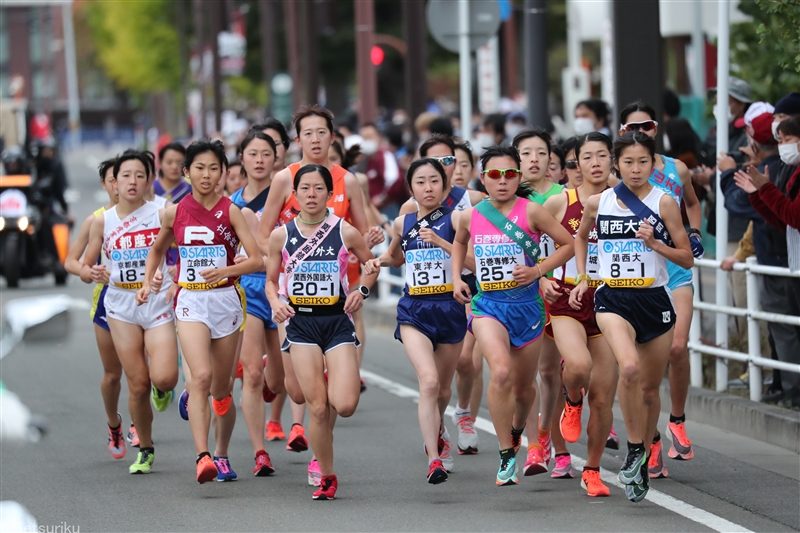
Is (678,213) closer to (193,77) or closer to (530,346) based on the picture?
(530,346)

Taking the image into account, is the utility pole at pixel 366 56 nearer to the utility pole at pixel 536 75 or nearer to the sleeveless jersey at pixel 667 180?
the utility pole at pixel 536 75

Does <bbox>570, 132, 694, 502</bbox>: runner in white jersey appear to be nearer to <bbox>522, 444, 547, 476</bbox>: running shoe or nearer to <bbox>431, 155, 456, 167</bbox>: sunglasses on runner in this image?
<bbox>522, 444, 547, 476</bbox>: running shoe

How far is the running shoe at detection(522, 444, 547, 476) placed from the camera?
8.60 meters

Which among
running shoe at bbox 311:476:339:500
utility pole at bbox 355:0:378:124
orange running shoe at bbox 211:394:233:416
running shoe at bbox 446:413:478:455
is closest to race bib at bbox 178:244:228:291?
orange running shoe at bbox 211:394:233:416

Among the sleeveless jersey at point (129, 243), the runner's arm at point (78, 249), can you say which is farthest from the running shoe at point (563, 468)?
the runner's arm at point (78, 249)

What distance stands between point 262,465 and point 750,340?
12.8 feet

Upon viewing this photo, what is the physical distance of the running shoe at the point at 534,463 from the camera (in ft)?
28.2

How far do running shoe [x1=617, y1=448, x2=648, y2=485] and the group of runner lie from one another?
0.01 meters

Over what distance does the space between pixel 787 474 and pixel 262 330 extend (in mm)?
3566

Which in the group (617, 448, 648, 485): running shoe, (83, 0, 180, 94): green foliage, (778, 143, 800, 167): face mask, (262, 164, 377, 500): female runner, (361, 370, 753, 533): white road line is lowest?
(361, 370, 753, 533): white road line

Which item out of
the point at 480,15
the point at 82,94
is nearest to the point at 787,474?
the point at 480,15

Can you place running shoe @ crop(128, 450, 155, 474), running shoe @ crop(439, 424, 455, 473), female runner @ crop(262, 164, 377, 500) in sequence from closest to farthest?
female runner @ crop(262, 164, 377, 500) < running shoe @ crop(439, 424, 455, 473) < running shoe @ crop(128, 450, 155, 474)

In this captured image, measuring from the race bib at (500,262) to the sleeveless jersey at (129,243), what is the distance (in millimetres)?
2280

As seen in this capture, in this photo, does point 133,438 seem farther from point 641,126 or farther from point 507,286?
point 641,126
